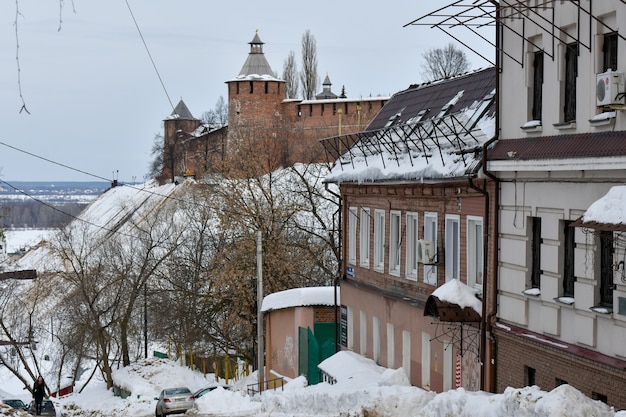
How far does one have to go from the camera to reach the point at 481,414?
1188 centimetres

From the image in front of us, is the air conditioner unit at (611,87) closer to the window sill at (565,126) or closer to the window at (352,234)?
the window sill at (565,126)

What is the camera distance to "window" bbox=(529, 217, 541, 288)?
48.7ft

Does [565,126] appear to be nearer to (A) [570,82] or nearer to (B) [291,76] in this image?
(A) [570,82]

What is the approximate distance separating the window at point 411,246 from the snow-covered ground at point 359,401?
217cm

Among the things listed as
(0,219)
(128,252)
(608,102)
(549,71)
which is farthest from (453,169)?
(128,252)

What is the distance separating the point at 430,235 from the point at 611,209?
8.75 meters

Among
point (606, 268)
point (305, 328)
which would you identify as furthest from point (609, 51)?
point (305, 328)

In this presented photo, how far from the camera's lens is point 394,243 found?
22281 mm

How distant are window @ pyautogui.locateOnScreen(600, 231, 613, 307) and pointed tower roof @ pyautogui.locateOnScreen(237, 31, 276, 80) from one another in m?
73.3

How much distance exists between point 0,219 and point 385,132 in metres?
14.7

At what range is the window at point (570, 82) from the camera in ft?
44.9

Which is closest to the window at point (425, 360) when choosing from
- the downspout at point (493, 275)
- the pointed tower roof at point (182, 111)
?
the downspout at point (493, 275)

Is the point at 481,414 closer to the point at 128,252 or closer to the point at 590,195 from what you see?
the point at 590,195

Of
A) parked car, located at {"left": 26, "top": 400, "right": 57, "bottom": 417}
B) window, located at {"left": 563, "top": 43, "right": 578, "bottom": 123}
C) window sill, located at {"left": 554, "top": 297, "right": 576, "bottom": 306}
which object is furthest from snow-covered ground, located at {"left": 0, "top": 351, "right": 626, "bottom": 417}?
window, located at {"left": 563, "top": 43, "right": 578, "bottom": 123}
